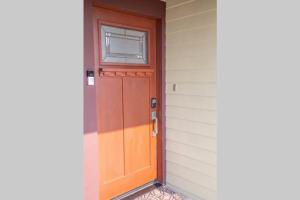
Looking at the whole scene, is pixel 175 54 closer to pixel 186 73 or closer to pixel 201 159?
pixel 186 73

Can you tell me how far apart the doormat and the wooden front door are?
175mm

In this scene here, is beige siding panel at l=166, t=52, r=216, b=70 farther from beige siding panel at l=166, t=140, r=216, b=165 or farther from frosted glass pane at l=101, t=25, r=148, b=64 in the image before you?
beige siding panel at l=166, t=140, r=216, b=165

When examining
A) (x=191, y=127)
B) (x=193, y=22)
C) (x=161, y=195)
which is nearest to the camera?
(x=193, y=22)

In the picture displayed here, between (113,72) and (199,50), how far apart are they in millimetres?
1017

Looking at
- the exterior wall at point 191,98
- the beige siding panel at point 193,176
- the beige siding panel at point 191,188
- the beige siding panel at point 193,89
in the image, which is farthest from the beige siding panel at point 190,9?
the beige siding panel at point 191,188

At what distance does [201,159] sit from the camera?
8.30 feet

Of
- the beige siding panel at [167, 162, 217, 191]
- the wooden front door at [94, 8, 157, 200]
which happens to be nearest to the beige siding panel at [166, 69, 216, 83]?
the wooden front door at [94, 8, 157, 200]

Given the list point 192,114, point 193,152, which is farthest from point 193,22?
point 193,152

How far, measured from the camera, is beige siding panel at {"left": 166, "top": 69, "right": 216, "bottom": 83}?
7.75 ft

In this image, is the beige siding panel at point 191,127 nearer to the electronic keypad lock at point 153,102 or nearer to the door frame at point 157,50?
the door frame at point 157,50

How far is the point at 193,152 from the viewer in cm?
262

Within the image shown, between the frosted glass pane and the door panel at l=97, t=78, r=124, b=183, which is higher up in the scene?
the frosted glass pane

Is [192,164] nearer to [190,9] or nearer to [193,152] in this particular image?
[193,152]

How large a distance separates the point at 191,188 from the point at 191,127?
771 mm
